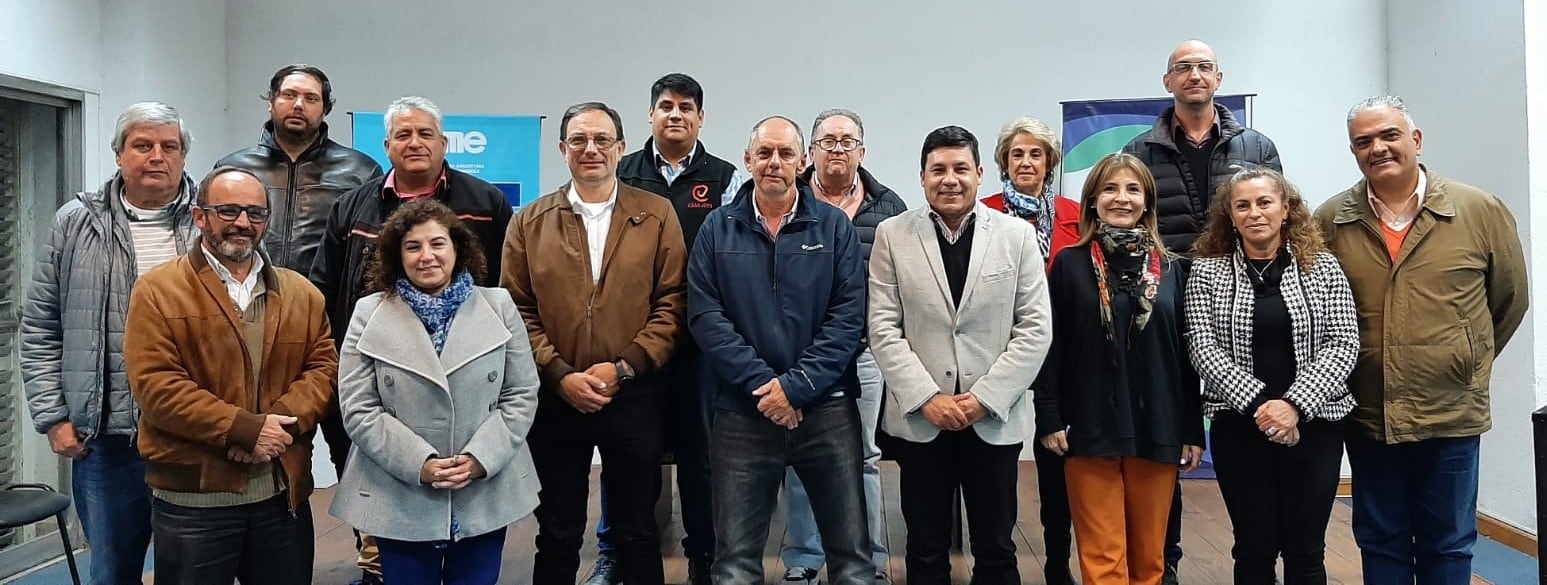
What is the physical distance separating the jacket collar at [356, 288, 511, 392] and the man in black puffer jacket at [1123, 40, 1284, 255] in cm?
225

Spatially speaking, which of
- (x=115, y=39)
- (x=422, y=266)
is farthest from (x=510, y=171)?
(x=422, y=266)

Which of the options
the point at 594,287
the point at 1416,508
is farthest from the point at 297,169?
the point at 1416,508

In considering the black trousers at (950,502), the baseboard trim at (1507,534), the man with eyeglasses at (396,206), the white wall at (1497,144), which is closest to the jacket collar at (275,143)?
the man with eyeglasses at (396,206)

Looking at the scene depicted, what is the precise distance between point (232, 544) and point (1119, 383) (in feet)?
7.78

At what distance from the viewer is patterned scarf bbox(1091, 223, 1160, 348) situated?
2.64 meters

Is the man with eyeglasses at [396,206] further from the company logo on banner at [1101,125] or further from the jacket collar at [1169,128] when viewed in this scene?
the company logo on banner at [1101,125]

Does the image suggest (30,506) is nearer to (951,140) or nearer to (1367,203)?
(951,140)

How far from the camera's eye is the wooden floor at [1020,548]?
11.4 ft

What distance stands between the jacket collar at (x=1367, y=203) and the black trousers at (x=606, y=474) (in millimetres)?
2155

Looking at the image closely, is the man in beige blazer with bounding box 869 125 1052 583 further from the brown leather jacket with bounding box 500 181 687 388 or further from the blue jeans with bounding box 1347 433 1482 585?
the blue jeans with bounding box 1347 433 1482 585

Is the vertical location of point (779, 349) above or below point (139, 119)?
below

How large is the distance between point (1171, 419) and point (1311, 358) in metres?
0.41

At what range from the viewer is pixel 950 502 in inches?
106

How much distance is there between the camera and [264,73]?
17.4 feet
